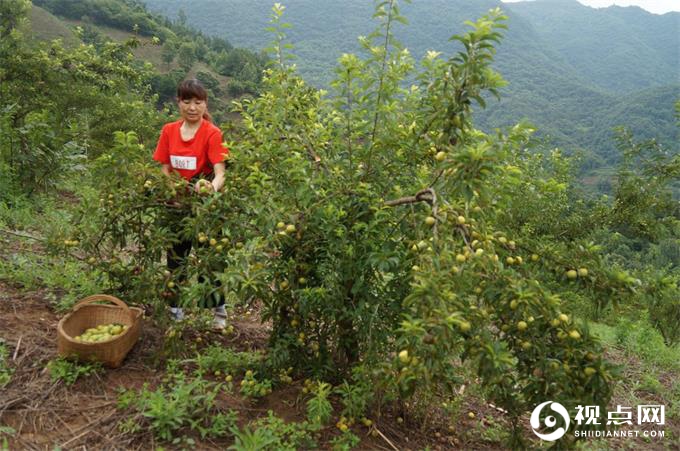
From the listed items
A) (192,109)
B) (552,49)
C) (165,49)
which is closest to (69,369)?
(192,109)

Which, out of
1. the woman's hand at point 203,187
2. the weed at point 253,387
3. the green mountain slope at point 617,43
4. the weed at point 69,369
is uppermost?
the green mountain slope at point 617,43

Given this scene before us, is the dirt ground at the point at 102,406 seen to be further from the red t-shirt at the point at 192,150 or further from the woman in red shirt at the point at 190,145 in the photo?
the red t-shirt at the point at 192,150

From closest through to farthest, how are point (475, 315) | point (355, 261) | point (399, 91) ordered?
1. point (475, 315)
2. point (355, 261)
3. point (399, 91)

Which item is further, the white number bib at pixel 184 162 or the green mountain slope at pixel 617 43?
the green mountain slope at pixel 617 43

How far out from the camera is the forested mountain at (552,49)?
69.8 m

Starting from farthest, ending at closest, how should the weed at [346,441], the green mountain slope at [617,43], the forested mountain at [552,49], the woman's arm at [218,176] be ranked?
1. the green mountain slope at [617,43]
2. the forested mountain at [552,49]
3. the woman's arm at [218,176]
4. the weed at [346,441]

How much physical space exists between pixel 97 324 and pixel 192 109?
5.72 feet

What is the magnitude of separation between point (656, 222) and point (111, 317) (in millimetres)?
5932

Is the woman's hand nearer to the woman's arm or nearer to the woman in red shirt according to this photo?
the woman's arm

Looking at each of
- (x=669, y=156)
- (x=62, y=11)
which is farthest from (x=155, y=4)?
(x=669, y=156)

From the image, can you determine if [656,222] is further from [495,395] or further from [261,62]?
[261,62]

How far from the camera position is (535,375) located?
227 cm

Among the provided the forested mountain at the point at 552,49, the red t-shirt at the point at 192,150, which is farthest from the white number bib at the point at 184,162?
the forested mountain at the point at 552,49

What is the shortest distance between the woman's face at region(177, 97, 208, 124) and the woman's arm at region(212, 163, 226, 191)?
0.48 metres
